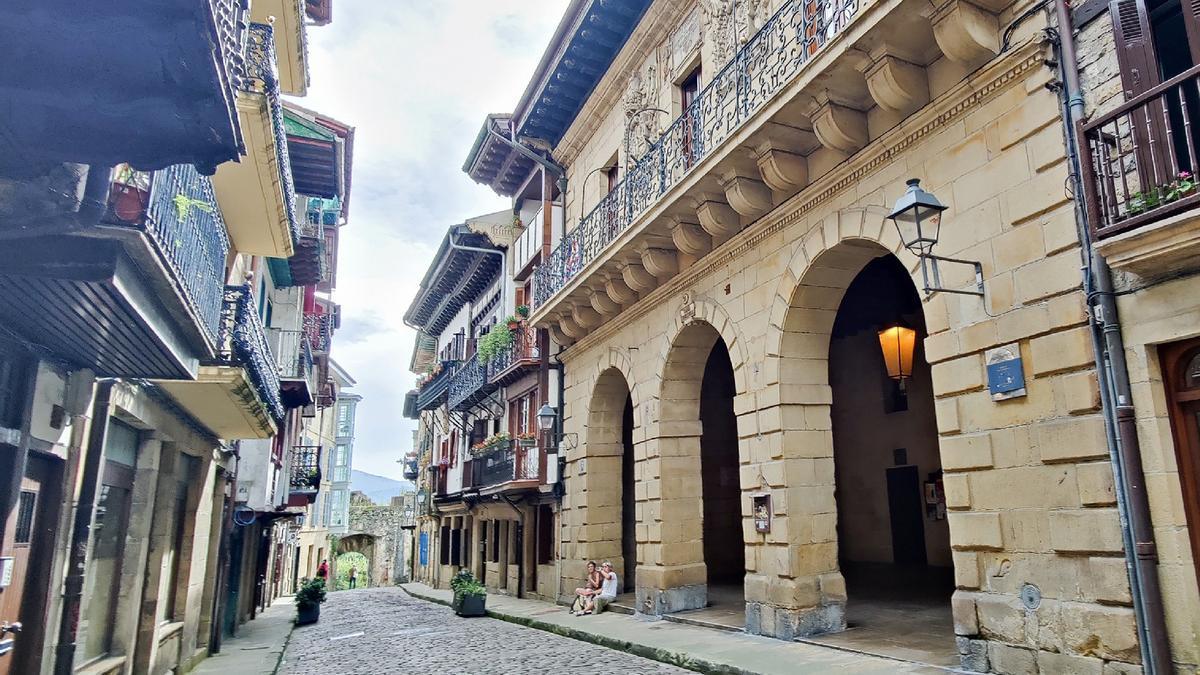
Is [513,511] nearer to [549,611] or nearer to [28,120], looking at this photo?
[549,611]

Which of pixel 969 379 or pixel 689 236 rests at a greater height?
pixel 689 236

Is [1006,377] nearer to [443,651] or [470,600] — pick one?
[443,651]

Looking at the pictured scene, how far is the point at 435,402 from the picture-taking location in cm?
3041

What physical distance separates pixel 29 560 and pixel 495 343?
14993 mm

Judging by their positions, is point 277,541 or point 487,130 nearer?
point 487,130

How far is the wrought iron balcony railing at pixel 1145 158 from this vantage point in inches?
203

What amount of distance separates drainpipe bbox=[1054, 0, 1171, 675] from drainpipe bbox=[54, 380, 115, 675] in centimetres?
830

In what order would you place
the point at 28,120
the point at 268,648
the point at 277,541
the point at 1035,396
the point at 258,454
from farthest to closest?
the point at 277,541 < the point at 258,454 < the point at 268,648 < the point at 1035,396 < the point at 28,120

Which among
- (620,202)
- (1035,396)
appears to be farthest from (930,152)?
(620,202)

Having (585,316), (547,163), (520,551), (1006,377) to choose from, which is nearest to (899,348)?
(1006,377)

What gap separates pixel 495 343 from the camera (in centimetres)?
2086

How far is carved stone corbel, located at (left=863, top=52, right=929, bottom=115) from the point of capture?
25.6ft

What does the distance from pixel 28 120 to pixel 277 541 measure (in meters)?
28.8

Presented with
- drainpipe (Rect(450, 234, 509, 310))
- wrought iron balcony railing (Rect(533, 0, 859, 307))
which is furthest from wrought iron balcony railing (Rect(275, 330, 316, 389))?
drainpipe (Rect(450, 234, 509, 310))
